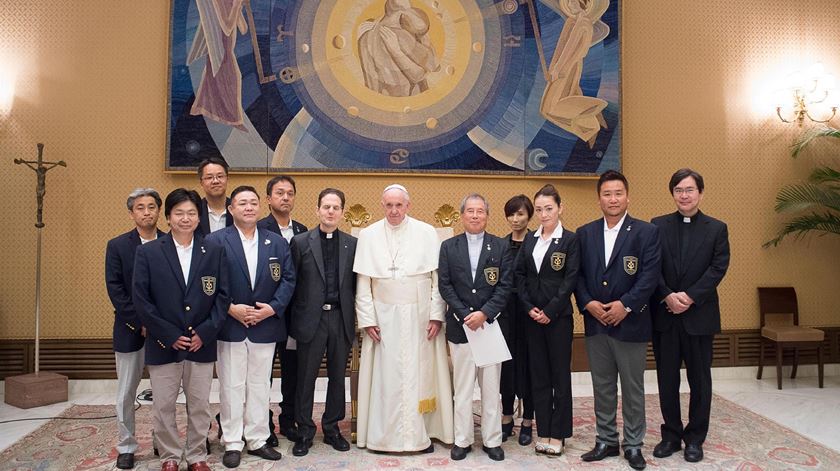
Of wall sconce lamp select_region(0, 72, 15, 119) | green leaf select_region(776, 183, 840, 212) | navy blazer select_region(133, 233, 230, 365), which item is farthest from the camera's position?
green leaf select_region(776, 183, 840, 212)

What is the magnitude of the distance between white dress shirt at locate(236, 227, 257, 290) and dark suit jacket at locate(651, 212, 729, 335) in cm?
261

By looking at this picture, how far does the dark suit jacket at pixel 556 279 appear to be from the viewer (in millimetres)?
3736

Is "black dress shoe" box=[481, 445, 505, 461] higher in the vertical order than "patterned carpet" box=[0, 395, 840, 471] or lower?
higher

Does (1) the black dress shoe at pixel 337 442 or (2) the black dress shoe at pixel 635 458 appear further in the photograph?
(1) the black dress shoe at pixel 337 442

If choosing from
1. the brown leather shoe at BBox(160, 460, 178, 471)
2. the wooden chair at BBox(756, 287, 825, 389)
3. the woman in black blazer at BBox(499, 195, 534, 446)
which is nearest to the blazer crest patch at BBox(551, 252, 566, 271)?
the woman in black blazer at BBox(499, 195, 534, 446)

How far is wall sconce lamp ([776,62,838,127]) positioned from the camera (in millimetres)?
6199

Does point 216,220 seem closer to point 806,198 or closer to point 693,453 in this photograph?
point 693,453

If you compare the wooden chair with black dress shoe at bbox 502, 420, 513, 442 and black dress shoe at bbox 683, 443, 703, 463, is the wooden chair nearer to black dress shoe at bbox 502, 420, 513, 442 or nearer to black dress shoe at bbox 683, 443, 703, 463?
black dress shoe at bbox 683, 443, 703, 463

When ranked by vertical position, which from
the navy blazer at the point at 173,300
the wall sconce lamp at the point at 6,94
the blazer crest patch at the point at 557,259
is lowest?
the navy blazer at the point at 173,300

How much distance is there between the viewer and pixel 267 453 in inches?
147

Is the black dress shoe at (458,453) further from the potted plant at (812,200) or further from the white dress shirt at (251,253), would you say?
the potted plant at (812,200)

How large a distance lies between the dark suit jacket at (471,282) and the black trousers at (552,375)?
0.34 m

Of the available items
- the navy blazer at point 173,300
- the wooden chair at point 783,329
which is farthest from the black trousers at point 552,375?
the wooden chair at point 783,329

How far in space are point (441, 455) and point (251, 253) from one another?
5.92ft
